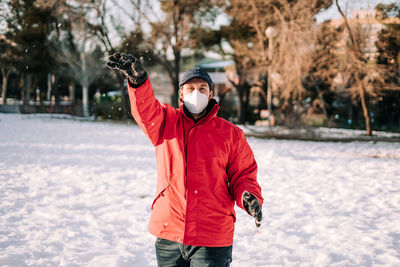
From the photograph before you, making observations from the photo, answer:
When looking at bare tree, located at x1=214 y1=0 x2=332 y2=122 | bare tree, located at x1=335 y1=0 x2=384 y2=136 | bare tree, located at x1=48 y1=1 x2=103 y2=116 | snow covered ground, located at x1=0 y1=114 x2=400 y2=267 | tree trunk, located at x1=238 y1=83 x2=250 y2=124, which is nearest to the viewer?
snow covered ground, located at x1=0 y1=114 x2=400 y2=267

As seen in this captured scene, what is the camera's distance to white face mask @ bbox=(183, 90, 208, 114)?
2.00 m

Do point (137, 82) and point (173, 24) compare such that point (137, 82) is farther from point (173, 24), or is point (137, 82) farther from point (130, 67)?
point (173, 24)

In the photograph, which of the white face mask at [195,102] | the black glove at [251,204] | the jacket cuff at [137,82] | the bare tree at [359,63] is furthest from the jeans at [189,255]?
the bare tree at [359,63]

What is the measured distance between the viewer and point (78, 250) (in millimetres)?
3531

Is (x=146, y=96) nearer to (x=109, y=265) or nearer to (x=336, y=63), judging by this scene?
(x=109, y=265)

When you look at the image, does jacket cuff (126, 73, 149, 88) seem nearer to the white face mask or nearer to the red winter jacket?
the red winter jacket

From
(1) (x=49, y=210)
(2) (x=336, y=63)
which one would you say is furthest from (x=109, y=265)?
(2) (x=336, y=63)

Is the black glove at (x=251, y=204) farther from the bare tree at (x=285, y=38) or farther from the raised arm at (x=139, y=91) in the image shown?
Result: the bare tree at (x=285, y=38)

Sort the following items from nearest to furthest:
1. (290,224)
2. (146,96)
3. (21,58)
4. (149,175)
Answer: (146,96) → (290,224) → (149,175) → (21,58)

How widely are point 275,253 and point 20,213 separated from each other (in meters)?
3.37

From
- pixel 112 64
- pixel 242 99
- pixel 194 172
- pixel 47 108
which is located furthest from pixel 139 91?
pixel 47 108

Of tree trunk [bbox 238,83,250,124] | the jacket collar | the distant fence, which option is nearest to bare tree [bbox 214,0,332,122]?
tree trunk [bbox 238,83,250,124]

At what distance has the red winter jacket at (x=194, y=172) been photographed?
6.04ft

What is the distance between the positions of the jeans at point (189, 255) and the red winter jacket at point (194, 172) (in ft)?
0.13
